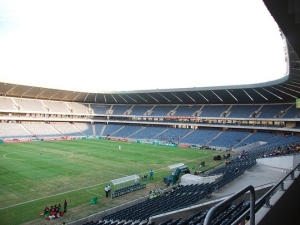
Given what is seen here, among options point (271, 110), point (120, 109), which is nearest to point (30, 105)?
point (120, 109)

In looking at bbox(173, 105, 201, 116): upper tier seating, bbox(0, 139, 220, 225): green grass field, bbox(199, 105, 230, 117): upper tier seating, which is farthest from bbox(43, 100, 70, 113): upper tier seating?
bbox(199, 105, 230, 117): upper tier seating

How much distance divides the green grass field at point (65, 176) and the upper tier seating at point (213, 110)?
2202 centimetres

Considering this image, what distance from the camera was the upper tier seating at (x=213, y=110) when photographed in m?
65.4

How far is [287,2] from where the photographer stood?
4.59m

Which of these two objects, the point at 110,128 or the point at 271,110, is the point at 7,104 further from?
the point at 271,110

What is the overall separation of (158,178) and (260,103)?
4366cm

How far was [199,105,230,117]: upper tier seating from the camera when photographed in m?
65.4

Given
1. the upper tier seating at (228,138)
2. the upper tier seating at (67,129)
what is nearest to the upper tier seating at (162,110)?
the upper tier seating at (228,138)

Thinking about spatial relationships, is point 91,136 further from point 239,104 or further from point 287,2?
point 287,2

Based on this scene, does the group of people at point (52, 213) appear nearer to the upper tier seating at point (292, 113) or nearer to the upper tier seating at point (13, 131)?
the upper tier seating at point (13, 131)

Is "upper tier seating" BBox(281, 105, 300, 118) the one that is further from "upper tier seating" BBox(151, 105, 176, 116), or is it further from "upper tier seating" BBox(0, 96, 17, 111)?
"upper tier seating" BBox(0, 96, 17, 111)

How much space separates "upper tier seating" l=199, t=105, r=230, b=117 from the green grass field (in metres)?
22.0

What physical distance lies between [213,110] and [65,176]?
4705cm

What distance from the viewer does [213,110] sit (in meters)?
67.4
